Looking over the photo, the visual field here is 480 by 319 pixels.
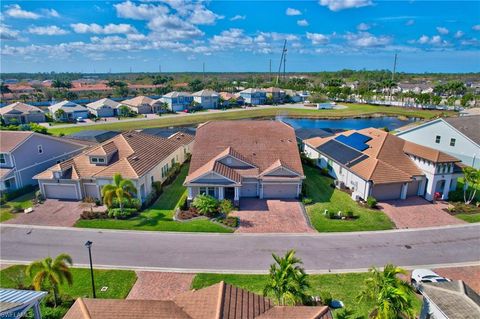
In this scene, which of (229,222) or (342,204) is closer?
(229,222)

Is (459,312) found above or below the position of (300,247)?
above

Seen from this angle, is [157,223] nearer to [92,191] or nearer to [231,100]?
[92,191]

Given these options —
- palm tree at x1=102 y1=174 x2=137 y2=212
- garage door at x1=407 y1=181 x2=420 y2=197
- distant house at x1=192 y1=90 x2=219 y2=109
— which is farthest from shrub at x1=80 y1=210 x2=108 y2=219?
distant house at x1=192 y1=90 x2=219 y2=109

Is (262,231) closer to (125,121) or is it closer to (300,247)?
(300,247)

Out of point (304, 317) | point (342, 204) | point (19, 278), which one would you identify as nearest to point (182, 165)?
point (342, 204)

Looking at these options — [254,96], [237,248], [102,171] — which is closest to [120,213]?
[102,171]

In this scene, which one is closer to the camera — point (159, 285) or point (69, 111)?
point (159, 285)

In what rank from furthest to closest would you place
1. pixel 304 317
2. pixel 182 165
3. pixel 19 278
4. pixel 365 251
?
pixel 182 165 < pixel 365 251 < pixel 19 278 < pixel 304 317
